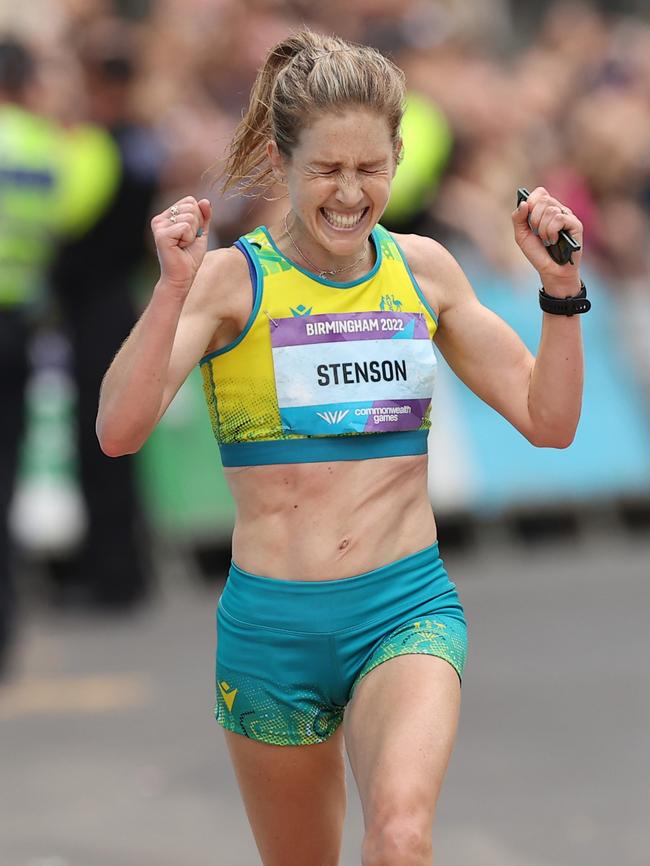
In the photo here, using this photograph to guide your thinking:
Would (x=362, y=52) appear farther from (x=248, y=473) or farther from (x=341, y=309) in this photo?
(x=248, y=473)

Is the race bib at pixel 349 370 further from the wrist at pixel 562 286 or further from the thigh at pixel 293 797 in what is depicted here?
the thigh at pixel 293 797

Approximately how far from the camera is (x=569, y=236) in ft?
12.0

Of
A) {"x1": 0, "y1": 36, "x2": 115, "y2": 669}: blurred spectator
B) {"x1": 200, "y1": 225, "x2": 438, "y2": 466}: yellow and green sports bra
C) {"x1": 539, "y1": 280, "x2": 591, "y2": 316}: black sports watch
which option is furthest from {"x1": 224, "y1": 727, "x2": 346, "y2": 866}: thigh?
{"x1": 0, "y1": 36, "x2": 115, "y2": 669}: blurred spectator

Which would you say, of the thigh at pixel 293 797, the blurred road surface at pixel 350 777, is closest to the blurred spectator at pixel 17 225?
the blurred road surface at pixel 350 777

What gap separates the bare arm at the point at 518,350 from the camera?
12.3ft

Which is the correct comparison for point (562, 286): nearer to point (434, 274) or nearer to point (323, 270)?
point (434, 274)

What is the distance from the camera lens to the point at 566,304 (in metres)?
3.76

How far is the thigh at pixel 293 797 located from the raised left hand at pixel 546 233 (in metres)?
1.06

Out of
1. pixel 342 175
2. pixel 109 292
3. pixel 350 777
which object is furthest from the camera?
pixel 109 292

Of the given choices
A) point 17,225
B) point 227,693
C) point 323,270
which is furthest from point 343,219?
point 17,225

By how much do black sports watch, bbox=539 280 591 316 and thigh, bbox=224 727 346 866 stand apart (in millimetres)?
1004

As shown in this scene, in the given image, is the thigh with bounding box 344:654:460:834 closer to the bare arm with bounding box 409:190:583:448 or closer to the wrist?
the bare arm with bounding box 409:190:583:448

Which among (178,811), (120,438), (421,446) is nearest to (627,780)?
(178,811)

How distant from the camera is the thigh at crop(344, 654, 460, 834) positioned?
3.41m
